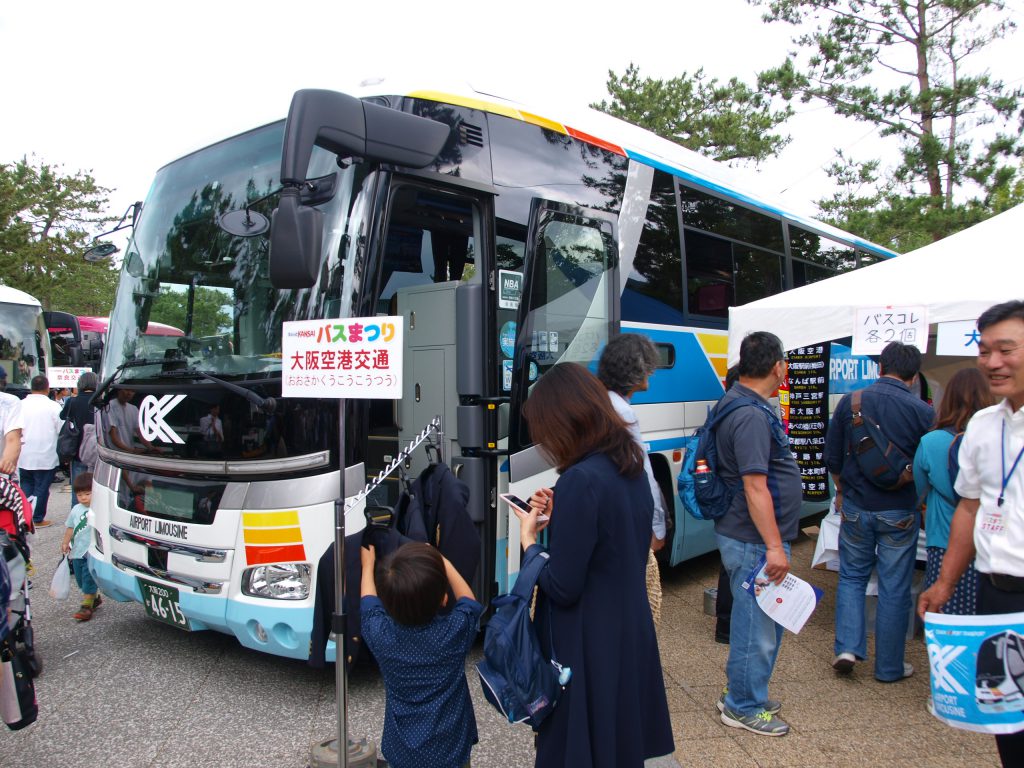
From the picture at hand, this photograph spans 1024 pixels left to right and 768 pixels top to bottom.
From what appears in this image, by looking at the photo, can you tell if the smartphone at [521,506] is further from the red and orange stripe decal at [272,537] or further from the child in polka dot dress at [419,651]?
the red and orange stripe decal at [272,537]

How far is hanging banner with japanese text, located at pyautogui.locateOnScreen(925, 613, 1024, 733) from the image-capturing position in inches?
83.4

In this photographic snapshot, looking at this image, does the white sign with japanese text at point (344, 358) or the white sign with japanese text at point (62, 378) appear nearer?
the white sign with japanese text at point (344, 358)

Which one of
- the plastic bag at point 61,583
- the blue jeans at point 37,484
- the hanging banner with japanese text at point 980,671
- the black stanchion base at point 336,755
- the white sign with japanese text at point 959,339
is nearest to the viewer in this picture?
the hanging banner with japanese text at point 980,671

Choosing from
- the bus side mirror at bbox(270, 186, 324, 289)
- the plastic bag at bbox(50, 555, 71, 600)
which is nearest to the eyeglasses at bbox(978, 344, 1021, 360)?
the bus side mirror at bbox(270, 186, 324, 289)

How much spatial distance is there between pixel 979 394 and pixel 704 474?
63.7 inches

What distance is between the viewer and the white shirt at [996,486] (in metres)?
2.29

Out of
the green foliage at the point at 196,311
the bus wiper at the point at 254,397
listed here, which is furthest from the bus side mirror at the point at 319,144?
the green foliage at the point at 196,311

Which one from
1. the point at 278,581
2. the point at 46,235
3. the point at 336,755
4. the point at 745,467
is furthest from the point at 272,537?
the point at 46,235

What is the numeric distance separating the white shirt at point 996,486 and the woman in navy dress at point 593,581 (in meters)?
A: 1.14

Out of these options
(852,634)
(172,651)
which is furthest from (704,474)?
(172,651)

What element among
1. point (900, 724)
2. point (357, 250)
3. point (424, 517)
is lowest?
point (900, 724)

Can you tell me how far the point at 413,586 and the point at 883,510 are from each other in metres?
2.98

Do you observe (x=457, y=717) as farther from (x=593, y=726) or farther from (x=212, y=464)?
(x=212, y=464)

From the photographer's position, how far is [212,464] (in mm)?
3707
